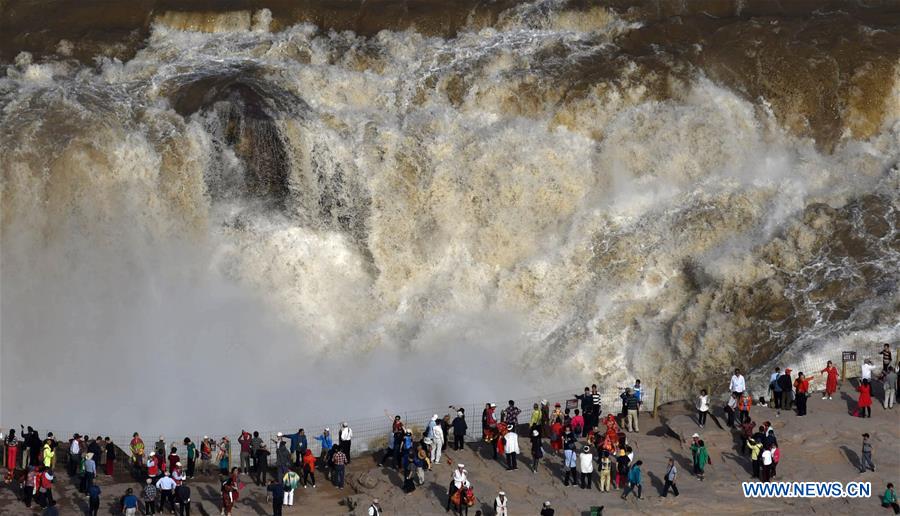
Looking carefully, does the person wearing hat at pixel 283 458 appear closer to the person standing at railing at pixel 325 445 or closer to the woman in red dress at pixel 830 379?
the person standing at railing at pixel 325 445

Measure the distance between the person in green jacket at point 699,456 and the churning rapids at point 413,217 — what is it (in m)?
6.90

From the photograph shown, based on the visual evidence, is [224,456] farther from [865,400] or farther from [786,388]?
[865,400]

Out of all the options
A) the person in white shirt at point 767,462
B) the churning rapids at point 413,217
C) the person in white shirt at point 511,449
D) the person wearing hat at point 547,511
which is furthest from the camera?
the churning rapids at point 413,217

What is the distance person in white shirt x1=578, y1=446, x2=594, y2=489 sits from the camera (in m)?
34.3

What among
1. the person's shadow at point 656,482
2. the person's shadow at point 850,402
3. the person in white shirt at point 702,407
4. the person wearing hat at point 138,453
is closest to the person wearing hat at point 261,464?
the person wearing hat at point 138,453

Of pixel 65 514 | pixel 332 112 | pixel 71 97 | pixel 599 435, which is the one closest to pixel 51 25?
pixel 71 97

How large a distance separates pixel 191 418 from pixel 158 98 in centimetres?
1006

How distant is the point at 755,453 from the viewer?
3419 centimetres

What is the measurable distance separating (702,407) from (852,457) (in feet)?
11.4

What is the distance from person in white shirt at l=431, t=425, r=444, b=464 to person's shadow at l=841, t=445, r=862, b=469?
8.82 metres

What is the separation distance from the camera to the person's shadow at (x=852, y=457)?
3475cm

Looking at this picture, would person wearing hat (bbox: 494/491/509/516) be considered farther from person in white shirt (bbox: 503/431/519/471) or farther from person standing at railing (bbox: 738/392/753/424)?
person standing at railing (bbox: 738/392/753/424)

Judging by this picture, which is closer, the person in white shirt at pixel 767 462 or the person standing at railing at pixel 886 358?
the person in white shirt at pixel 767 462

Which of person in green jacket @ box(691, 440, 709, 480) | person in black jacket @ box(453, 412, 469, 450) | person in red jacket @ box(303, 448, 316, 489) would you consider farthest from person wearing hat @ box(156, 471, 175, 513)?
person in green jacket @ box(691, 440, 709, 480)
